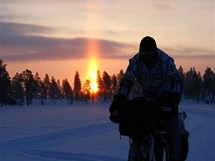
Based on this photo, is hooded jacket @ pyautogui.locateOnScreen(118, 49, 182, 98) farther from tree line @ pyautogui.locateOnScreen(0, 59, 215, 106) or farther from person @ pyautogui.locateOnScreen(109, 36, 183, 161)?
tree line @ pyautogui.locateOnScreen(0, 59, 215, 106)

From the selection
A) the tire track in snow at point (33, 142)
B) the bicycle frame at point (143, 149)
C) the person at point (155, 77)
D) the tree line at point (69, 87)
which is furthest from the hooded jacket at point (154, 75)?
the tree line at point (69, 87)

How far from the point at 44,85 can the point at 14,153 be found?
471 feet

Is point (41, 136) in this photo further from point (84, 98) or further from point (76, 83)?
point (84, 98)

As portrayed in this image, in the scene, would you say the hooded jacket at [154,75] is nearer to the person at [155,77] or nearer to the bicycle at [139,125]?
the person at [155,77]

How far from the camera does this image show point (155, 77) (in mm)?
5020

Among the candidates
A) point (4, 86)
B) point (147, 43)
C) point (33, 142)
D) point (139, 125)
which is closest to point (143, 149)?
point (139, 125)

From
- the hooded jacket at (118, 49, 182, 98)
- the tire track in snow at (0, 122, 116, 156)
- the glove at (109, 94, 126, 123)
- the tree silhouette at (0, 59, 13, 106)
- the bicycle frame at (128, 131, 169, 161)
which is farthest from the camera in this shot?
the tree silhouette at (0, 59, 13, 106)

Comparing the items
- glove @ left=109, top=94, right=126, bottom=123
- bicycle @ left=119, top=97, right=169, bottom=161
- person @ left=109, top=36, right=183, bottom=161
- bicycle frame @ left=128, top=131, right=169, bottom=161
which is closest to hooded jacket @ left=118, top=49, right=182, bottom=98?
person @ left=109, top=36, right=183, bottom=161

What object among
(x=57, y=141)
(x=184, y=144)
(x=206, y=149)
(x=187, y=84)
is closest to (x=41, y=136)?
(x=57, y=141)

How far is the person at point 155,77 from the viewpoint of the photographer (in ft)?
15.7

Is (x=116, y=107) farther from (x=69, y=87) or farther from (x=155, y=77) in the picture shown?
(x=69, y=87)

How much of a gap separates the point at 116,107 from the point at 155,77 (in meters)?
0.72

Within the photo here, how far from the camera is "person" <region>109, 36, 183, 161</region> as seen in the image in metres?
4.77

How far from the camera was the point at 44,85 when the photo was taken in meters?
155
